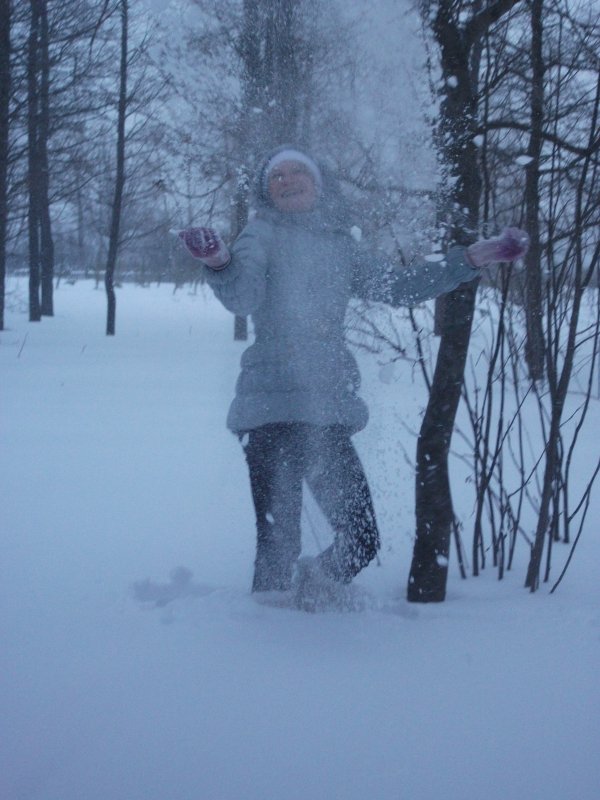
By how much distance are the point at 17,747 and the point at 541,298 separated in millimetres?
2047

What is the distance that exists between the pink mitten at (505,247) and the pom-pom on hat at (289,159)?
494 millimetres

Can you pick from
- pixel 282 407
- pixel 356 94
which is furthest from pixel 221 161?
pixel 282 407

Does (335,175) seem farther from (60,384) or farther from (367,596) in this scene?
(60,384)

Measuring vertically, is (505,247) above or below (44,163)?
below

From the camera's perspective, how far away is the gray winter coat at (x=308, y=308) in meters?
2.02

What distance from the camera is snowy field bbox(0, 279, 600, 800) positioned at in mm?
1446

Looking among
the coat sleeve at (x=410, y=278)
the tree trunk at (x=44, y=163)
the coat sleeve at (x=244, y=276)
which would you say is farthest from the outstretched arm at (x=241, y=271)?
the tree trunk at (x=44, y=163)

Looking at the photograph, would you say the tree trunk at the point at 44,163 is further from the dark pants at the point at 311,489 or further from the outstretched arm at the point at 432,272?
the dark pants at the point at 311,489

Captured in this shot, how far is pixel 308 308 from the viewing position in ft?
6.68

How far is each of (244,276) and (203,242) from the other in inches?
6.9

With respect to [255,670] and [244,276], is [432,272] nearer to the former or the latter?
[244,276]

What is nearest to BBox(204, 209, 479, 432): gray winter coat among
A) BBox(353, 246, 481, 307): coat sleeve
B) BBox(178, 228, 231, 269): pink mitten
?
BBox(353, 246, 481, 307): coat sleeve

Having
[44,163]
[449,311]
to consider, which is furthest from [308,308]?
[44,163]

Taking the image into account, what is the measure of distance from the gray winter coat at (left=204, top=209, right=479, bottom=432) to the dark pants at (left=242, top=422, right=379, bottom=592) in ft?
0.19
